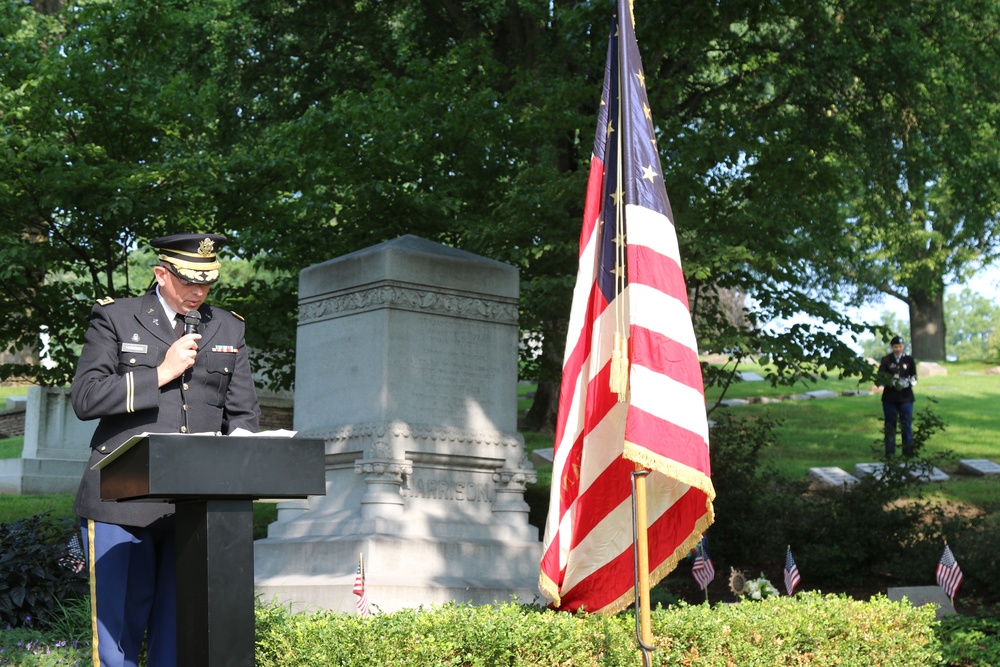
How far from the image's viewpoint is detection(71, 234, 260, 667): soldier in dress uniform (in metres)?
5.02

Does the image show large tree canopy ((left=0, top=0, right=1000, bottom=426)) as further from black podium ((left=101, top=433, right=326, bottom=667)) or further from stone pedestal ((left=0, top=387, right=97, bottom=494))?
black podium ((left=101, top=433, right=326, bottom=667))

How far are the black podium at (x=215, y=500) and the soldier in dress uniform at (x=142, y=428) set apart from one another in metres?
0.64

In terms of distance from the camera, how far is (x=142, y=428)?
5027 millimetres

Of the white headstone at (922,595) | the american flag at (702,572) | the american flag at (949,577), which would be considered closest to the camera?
the american flag at (949,577)

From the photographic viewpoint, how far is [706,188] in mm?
13633

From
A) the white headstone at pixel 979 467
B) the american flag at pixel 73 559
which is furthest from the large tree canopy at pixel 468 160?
the white headstone at pixel 979 467

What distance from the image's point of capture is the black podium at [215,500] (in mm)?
4117

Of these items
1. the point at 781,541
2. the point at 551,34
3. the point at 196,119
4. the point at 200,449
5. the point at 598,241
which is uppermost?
the point at 551,34

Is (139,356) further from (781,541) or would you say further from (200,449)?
(781,541)

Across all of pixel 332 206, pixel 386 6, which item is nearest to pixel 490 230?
pixel 332 206

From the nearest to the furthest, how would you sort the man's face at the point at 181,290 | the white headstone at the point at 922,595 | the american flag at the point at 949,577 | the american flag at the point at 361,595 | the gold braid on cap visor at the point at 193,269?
1. the gold braid on cap visor at the point at 193,269
2. the man's face at the point at 181,290
3. the american flag at the point at 361,595
4. the american flag at the point at 949,577
5. the white headstone at the point at 922,595

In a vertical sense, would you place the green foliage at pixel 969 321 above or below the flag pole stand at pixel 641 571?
above

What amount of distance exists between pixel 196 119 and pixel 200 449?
1029 cm

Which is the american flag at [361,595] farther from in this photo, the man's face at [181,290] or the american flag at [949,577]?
the american flag at [949,577]
